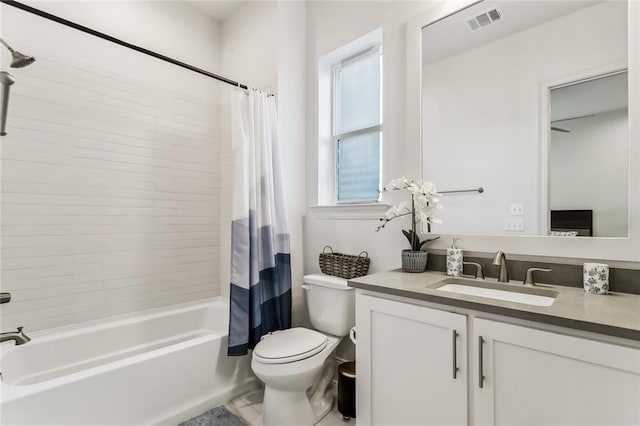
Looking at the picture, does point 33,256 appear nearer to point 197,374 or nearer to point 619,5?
point 197,374

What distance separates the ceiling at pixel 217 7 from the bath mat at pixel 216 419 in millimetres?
3016

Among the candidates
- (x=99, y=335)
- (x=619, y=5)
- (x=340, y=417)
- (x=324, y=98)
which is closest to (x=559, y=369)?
(x=340, y=417)

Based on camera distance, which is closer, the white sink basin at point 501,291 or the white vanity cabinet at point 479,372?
the white vanity cabinet at point 479,372

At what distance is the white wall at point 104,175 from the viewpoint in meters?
1.85

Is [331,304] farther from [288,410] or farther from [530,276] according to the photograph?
[530,276]

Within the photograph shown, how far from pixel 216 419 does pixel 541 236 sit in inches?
75.3

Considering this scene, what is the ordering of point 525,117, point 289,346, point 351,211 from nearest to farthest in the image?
point 525,117 → point 289,346 → point 351,211

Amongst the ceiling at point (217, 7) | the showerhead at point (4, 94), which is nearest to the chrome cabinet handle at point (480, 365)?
the showerhead at point (4, 94)

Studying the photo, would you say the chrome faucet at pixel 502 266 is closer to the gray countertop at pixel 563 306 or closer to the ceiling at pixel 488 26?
the gray countertop at pixel 563 306

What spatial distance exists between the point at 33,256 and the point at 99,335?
2.08 feet

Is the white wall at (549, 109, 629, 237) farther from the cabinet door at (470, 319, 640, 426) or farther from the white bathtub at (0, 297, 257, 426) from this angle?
the white bathtub at (0, 297, 257, 426)

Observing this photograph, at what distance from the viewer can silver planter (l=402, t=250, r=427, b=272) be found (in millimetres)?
1631

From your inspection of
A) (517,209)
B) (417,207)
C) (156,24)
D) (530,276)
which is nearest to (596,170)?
(517,209)

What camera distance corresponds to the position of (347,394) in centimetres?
176
